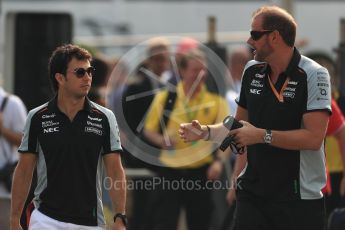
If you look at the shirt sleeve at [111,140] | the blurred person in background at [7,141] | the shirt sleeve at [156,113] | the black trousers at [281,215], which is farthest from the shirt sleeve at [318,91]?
the shirt sleeve at [156,113]

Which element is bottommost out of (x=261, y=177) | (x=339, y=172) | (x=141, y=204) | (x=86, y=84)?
(x=141, y=204)

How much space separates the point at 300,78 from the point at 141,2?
36.0 feet

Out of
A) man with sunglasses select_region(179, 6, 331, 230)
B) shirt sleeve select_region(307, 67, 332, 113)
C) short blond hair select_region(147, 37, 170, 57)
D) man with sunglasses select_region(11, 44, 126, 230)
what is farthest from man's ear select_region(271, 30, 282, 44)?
short blond hair select_region(147, 37, 170, 57)

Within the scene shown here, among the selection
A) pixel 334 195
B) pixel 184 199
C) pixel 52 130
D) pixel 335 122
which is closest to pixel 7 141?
pixel 184 199

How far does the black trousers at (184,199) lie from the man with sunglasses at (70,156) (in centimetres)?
314

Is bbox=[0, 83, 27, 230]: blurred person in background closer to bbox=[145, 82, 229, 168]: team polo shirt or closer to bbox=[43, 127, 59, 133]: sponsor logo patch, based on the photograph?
bbox=[145, 82, 229, 168]: team polo shirt

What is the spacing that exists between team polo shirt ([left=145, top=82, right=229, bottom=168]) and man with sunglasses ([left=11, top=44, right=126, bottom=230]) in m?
3.13

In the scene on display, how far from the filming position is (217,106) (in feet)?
32.2

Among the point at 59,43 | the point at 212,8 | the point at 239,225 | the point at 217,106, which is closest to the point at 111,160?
the point at 239,225

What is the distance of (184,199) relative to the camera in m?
9.80

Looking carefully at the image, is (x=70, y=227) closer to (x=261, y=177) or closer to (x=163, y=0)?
(x=261, y=177)

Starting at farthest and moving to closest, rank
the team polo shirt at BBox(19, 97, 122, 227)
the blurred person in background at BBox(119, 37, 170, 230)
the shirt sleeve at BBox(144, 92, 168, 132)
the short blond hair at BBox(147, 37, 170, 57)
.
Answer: the short blond hair at BBox(147, 37, 170, 57) < the blurred person in background at BBox(119, 37, 170, 230) < the shirt sleeve at BBox(144, 92, 168, 132) < the team polo shirt at BBox(19, 97, 122, 227)

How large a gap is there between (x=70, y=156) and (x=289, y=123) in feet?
4.43

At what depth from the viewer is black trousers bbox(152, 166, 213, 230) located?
9.73m
